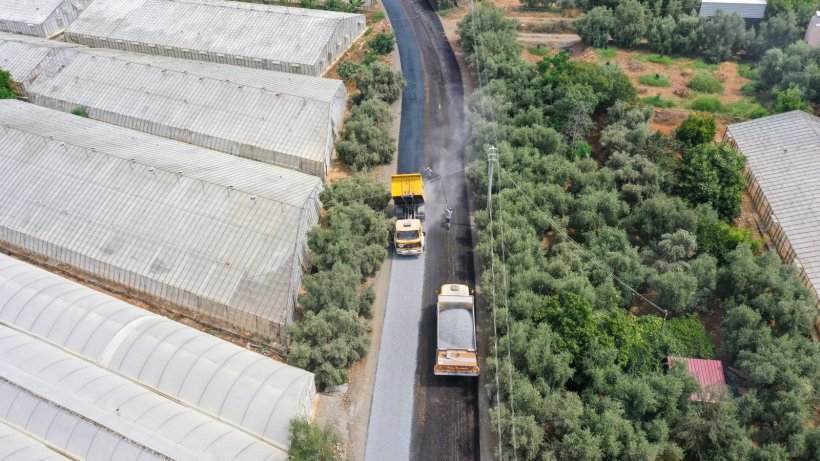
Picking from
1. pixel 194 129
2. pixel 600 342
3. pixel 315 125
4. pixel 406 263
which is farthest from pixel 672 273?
pixel 194 129

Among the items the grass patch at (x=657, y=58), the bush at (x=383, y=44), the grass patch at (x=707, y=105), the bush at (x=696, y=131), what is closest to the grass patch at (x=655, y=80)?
the grass patch at (x=657, y=58)

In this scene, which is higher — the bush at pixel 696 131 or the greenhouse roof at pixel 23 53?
the greenhouse roof at pixel 23 53

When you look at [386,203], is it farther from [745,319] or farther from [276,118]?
[745,319]

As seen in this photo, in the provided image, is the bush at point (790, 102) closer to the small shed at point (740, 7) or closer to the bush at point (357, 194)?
the small shed at point (740, 7)

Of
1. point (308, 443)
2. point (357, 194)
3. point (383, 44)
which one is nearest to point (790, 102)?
point (357, 194)

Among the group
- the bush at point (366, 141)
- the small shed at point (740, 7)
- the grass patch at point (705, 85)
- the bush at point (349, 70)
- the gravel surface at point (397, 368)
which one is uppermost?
the small shed at point (740, 7)

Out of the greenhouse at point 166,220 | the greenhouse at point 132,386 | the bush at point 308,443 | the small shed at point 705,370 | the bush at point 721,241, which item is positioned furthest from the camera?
the bush at point 721,241
